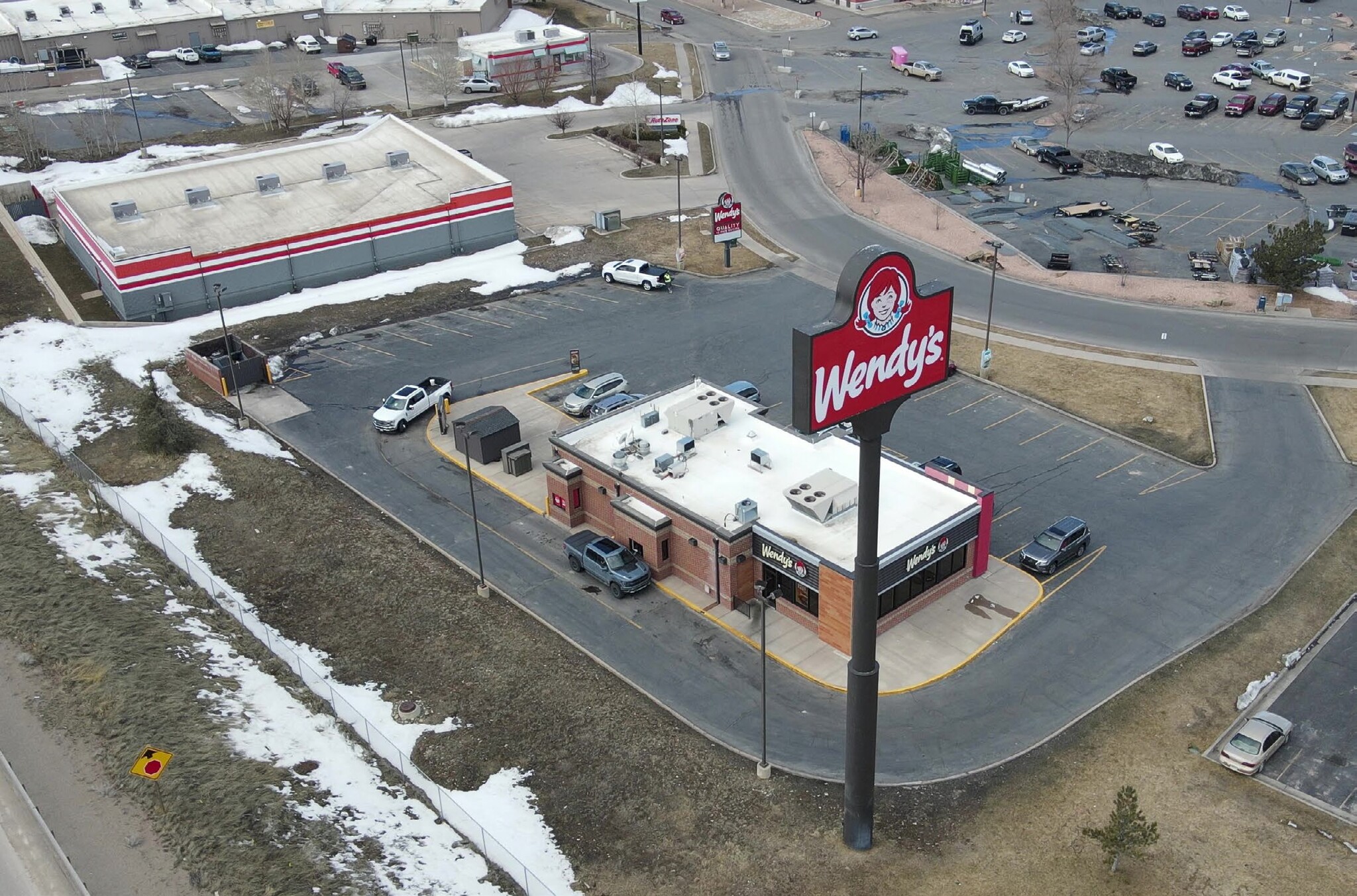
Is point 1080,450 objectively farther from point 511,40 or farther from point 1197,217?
point 511,40

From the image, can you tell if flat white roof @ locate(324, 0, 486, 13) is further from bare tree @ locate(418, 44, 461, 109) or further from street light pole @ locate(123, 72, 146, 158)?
street light pole @ locate(123, 72, 146, 158)

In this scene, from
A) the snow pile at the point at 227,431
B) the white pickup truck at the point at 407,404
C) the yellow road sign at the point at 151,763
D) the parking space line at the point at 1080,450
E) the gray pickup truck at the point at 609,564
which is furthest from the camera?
the white pickup truck at the point at 407,404

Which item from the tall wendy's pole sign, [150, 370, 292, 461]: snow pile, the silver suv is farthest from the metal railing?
the silver suv

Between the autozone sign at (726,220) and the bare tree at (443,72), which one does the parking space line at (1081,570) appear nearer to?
the autozone sign at (726,220)

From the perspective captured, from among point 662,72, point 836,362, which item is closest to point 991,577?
point 836,362

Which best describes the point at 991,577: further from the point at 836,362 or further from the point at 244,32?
the point at 244,32

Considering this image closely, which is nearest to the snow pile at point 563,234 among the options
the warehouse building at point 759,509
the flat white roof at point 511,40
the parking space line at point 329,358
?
the parking space line at point 329,358

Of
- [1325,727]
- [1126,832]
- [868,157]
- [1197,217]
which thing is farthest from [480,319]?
[1197,217]
